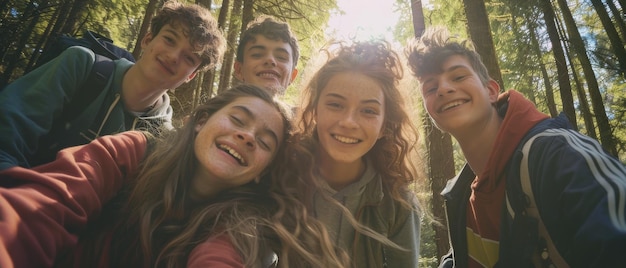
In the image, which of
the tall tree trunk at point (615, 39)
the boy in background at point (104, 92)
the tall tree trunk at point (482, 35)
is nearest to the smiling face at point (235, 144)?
the boy in background at point (104, 92)

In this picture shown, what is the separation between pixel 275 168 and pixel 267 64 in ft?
5.77

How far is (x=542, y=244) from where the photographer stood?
2.08 metres

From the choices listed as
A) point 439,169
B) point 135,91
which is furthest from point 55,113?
point 439,169

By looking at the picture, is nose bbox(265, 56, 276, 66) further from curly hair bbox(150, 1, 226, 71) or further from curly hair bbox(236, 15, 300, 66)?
curly hair bbox(150, 1, 226, 71)

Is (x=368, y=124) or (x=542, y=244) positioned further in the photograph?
(x=368, y=124)

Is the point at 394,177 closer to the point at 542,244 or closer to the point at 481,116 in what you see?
the point at 481,116

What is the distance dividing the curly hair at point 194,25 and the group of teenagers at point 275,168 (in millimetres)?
18

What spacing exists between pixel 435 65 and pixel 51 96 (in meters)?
3.30

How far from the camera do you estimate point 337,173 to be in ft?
9.68

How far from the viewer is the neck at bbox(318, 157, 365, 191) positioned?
294 centimetres

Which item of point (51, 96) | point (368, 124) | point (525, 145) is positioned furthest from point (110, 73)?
point (525, 145)

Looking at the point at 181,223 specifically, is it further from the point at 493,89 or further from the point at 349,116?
the point at 493,89

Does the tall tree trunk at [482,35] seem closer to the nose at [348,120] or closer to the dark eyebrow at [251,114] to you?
the nose at [348,120]

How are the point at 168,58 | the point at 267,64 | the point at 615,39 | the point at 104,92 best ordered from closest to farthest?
the point at 104,92, the point at 168,58, the point at 267,64, the point at 615,39
